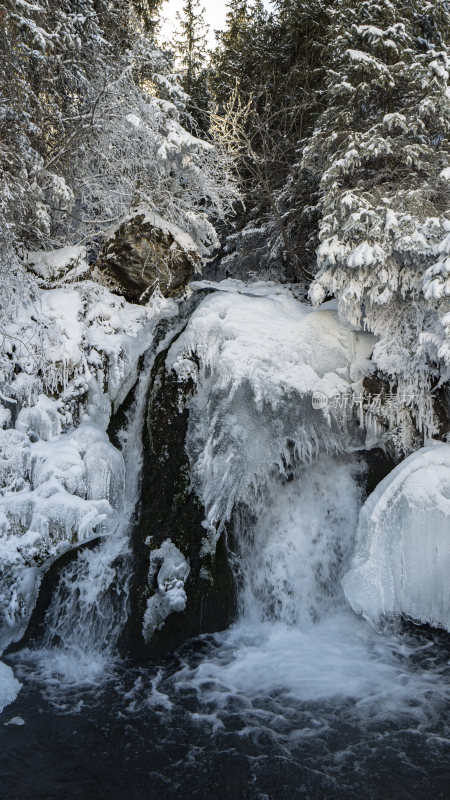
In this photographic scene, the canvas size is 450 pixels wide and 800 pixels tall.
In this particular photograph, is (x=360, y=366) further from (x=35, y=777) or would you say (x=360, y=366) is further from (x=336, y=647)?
(x=35, y=777)

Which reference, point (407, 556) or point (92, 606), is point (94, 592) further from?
point (407, 556)

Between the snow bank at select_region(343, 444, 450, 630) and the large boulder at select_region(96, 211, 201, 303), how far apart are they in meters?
4.69

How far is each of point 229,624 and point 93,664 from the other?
1562mm

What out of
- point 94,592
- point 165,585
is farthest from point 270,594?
point 94,592

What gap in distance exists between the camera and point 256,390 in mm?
6367

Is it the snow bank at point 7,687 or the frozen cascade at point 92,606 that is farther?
the frozen cascade at point 92,606

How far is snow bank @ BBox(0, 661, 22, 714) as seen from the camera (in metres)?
4.70

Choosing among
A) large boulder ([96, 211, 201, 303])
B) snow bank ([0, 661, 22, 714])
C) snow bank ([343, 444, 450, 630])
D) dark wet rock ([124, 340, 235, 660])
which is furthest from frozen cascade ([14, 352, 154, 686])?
large boulder ([96, 211, 201, 303])

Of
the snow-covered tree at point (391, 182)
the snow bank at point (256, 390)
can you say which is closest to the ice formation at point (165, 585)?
the snow bank at point (256, 390)

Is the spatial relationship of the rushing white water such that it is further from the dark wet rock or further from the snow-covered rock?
the snow-covered rock

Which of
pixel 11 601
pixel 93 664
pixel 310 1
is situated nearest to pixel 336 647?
pixel 93 664

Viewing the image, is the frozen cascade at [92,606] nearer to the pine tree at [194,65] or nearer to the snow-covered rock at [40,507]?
the snow-covered rock at [40,507]

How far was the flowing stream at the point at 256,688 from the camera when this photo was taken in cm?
388

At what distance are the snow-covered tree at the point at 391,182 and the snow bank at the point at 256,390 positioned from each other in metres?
0.55
